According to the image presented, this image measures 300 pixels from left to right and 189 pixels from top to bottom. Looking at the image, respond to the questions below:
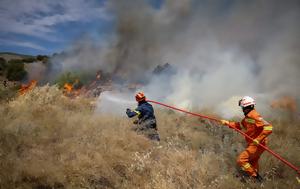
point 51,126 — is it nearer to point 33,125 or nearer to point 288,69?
point 33,125

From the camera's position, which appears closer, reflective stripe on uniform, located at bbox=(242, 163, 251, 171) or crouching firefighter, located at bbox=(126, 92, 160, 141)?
reflective stripe on uniform, located at bbox=(242, 163, 251, 171)

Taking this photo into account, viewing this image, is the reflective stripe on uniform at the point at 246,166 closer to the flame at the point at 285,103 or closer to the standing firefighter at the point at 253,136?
the standing firefighter at the point at 253,136

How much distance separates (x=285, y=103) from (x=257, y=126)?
872cm

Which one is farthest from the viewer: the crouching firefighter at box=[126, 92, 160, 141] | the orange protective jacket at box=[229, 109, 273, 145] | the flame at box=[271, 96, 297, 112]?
the flame at box=[271, 96, 297, 112]

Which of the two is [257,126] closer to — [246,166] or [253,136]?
[253,136]

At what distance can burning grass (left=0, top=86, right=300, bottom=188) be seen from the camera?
14.4 ft

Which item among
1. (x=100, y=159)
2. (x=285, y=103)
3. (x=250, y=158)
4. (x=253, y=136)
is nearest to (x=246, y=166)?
(x=250, y=158)

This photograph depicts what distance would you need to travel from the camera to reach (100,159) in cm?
502

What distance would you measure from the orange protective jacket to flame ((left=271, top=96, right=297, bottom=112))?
7.86 meters

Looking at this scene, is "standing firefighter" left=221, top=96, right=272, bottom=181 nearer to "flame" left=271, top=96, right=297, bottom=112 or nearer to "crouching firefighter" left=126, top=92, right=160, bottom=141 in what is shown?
"crouching firefighter" left=126, top=92, right=160, bottom=141

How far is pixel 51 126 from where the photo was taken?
6.50 meters

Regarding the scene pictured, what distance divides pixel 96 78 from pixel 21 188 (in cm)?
1837

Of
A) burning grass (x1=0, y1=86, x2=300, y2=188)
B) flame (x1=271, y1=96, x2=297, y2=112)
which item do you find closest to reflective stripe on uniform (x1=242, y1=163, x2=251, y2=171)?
burning grass (x1=0, y1=86, x2=300, y2=188)

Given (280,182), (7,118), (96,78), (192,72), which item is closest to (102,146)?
(7,118)
